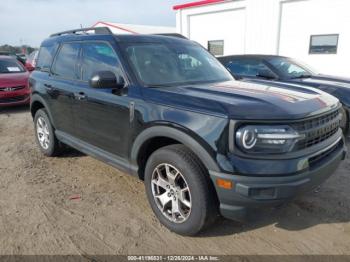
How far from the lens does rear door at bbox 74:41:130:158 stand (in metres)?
3.34

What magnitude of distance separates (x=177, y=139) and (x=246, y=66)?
15.5 feet

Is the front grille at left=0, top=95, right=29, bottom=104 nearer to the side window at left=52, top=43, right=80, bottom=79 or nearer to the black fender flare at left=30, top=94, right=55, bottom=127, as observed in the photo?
the black fender flare at left=30, top=94, right=55, bottom=127

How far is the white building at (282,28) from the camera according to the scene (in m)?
12.1

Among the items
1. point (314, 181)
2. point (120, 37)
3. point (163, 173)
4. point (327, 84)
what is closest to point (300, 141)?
point (314, 181)

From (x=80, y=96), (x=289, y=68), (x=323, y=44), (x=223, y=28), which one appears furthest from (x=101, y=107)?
(x=223, y=28)

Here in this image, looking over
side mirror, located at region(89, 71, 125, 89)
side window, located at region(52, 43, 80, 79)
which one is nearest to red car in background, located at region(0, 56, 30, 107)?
side window, located at region(52, 43, 80, 79)

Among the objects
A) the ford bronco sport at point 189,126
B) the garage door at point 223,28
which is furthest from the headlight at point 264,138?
the garage door at point 223,28

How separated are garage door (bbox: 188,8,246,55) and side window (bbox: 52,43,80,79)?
11881 millimetres

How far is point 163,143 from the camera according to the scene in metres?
3.15

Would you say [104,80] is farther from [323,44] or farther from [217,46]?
[217,46]

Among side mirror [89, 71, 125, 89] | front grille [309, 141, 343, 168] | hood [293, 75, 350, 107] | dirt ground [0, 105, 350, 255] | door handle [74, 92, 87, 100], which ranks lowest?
dirt ground [0, 105, 350, 255]

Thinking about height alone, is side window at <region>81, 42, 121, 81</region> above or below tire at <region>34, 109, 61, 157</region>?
above

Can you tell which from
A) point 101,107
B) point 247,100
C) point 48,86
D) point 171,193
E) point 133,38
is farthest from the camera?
point 48,86

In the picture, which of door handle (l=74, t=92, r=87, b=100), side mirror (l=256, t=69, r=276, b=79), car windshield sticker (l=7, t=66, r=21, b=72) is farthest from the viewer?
car windshield sticker (l=7, t=66, r=21, b=72)
